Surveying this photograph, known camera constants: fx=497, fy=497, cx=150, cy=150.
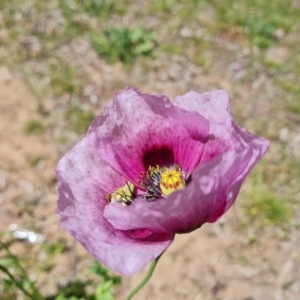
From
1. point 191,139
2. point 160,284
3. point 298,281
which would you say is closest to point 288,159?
point 298,281

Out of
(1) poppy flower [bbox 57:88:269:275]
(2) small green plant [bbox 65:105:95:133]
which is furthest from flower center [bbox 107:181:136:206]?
(2) small green plant [bbox 65:105:95:133]

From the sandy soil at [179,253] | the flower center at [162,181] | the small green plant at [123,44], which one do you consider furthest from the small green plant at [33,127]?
the flower center at [162,181]

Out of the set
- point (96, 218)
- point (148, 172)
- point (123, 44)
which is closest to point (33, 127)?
point (123, 44)

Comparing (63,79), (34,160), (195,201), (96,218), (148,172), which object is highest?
(195,201)

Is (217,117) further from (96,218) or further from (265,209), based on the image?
(265,209)

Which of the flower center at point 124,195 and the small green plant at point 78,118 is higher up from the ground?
the flower center at point 124,195

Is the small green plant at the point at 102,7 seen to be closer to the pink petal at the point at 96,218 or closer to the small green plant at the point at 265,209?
the small green plant at the point at 265,209

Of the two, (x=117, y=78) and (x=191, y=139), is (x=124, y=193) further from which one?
(x=117, y=78)
